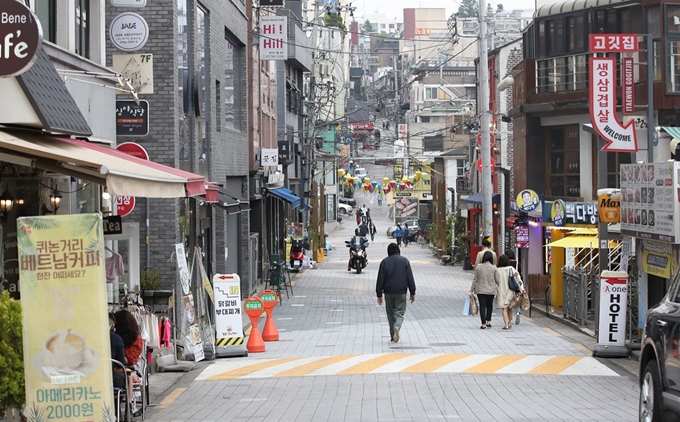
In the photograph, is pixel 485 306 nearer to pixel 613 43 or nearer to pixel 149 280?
pixel 613 43

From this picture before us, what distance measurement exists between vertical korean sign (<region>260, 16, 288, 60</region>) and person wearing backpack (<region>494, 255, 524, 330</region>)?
694 inches

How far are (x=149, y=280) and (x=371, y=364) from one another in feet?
16.1

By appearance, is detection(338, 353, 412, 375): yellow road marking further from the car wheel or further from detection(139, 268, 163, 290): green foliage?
the car wheel

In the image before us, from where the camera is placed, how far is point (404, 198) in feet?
282

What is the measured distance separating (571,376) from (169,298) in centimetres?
736

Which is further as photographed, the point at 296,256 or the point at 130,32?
the point at 296,256

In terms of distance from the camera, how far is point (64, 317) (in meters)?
9.31

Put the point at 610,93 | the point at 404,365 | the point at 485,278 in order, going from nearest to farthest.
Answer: the point at 404,365, the point at 485,278, the point at 610,93

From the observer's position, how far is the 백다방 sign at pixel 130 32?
58.3 ft

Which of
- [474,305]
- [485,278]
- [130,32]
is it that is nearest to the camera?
[130,32]

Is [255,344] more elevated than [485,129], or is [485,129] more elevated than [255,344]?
[485,129]

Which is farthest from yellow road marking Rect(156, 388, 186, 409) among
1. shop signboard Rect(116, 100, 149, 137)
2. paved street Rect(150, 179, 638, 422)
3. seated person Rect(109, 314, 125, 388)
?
shop signboard Rect(116, 100, 149, 137)

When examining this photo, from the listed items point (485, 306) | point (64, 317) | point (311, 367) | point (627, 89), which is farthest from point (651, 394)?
point (627, 89)

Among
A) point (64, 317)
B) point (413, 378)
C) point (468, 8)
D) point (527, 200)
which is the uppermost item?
point (468, 8)
